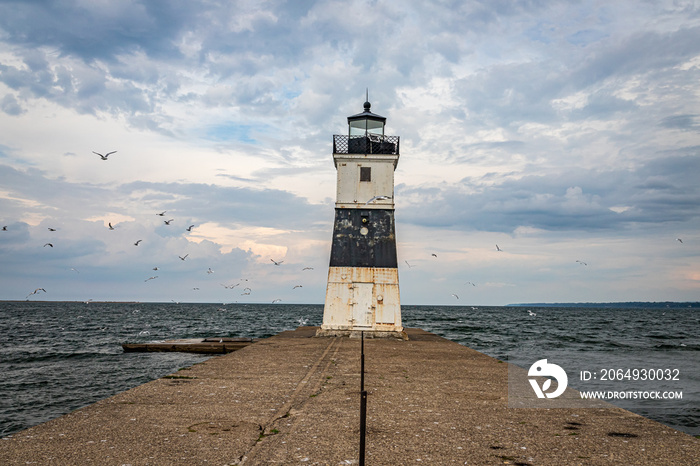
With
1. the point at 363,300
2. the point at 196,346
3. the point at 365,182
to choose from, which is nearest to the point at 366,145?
the point at 365,182

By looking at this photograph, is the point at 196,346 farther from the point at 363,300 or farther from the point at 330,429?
the point at 330,429

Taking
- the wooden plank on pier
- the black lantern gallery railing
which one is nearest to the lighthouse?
the black lantern gallery railing

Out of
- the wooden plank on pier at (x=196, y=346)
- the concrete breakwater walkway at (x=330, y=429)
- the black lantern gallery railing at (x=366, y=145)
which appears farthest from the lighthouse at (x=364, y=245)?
the concrete breakwater walkway at (x=330, y=429)

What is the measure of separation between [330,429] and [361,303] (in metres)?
13.8

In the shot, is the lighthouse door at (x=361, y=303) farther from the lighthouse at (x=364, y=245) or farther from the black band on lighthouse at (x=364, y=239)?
the black band on lighthouse at (x=364, y=239)

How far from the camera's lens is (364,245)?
21.0 meters

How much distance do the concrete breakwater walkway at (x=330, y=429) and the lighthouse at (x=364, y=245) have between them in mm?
9413

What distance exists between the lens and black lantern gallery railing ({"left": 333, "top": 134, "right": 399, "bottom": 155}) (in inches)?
854

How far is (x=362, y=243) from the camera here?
829 inches

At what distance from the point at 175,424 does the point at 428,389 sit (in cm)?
521

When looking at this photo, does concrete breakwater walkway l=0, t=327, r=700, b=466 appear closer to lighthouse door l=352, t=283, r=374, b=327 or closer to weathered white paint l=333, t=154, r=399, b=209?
lighthouse door l=352, t=283, r=374, b=327

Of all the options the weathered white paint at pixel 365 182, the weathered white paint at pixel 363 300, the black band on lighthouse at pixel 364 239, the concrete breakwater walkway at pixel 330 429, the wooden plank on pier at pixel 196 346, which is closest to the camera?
the concrete breakwater walkway at pixel 330 429

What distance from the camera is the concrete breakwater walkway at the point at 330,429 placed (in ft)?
18.8

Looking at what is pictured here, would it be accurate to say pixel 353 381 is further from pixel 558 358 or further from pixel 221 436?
pixel 558 358
